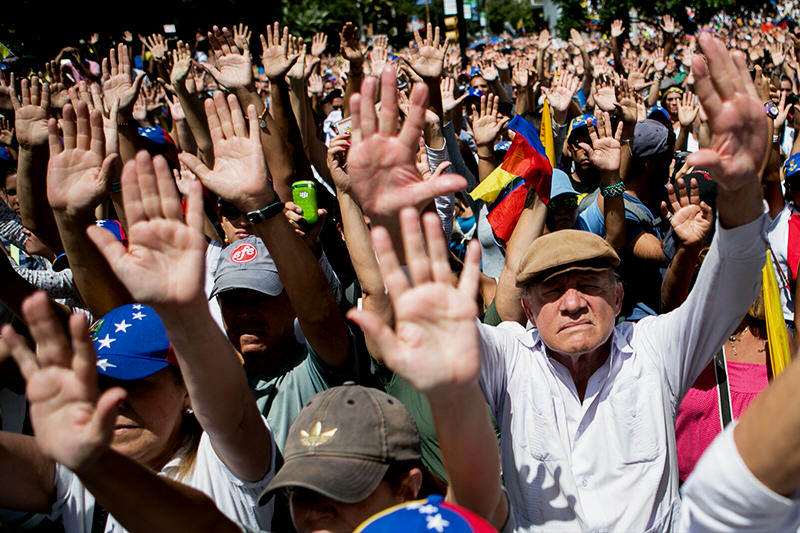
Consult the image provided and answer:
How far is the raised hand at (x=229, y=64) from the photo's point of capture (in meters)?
4.59

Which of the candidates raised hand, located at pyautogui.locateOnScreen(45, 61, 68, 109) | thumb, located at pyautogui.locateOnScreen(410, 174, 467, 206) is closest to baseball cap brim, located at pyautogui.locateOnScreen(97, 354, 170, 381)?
thumb, located at pyautogui.locateOnScreen(410, 174, 467, 206)

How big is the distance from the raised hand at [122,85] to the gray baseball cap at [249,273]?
1839mm

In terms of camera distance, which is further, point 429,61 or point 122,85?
point 429,61

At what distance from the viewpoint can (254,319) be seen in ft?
8.66

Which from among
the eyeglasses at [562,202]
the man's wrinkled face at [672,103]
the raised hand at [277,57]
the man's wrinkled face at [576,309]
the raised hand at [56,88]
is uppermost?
the raised hand at [277,57]

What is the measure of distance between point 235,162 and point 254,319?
655 mm

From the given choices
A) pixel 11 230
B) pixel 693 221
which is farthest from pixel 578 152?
pixel 11 230

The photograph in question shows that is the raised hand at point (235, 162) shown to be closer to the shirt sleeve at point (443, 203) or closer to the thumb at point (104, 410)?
the thumb at point (104, 410)

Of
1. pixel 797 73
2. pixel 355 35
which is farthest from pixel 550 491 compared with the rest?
pixel 797 73

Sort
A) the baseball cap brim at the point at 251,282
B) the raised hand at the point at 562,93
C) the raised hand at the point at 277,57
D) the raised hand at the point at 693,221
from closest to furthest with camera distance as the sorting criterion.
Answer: the baseball cap brim at the point at 251,282 → the raised hand at the point at 693,221 → the raised hand at the point at 277,57 → the raised hand at the point at 562,93

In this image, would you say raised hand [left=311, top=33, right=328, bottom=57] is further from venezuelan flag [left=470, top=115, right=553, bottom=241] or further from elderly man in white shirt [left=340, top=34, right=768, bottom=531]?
elderly man in white shirt [left=340, top=34, right=768, bottom=531]

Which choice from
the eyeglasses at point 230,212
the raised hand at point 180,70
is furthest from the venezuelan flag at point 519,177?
the raised hand at point 180,70

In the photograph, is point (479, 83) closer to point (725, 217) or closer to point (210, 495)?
point (725, 217)

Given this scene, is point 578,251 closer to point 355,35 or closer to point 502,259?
point 502,259
